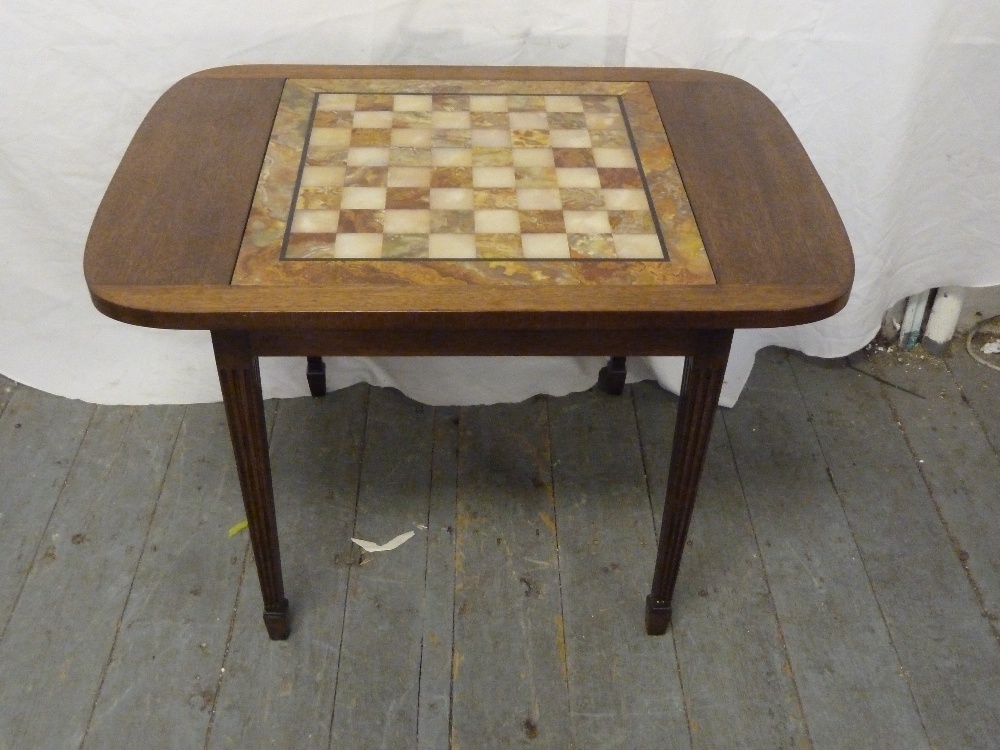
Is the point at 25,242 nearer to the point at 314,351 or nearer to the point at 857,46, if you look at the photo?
the point at 314,351

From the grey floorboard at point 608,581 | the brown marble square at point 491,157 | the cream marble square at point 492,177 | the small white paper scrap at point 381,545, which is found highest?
the brown marble square at point 491,157

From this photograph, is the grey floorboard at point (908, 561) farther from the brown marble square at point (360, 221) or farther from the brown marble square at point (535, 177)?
the brown marble square at point (360, 221)

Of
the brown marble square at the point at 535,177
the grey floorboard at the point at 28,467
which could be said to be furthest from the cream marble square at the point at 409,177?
the grey floorboard at the point at 28,467

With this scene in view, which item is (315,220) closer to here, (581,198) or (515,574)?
(581,198)

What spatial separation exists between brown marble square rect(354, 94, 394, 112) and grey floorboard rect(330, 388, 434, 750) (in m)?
0.64

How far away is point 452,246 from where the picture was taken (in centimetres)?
110

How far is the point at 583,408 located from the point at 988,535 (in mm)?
721

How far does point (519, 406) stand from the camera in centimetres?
184

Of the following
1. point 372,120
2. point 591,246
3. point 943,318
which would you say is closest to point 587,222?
point 591,246

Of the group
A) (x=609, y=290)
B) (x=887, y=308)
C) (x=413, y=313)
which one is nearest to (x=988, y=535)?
(x=887, y=308)

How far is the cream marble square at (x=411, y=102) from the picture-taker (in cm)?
135

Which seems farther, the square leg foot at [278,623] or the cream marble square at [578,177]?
the square leg foot at [278,623]

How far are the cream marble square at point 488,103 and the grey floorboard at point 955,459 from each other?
99cm

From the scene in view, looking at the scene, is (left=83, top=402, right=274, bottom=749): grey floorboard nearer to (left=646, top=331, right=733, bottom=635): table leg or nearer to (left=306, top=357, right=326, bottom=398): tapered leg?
(left=306, top=357, right=326, bottom=398): tapered leg
